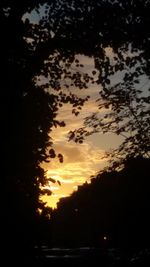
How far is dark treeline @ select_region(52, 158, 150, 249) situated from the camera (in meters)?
20.8

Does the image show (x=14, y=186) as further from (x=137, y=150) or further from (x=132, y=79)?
(x=132, y=79)

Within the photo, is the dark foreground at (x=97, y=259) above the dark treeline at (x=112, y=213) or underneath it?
underneath

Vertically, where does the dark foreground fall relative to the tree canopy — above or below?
below

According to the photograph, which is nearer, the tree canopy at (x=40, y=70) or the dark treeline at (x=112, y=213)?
the tree canopy at (x=40, y=70)

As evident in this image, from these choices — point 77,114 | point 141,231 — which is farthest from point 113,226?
point 77,114

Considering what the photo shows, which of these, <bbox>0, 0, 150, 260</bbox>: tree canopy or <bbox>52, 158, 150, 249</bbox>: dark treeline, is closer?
<bbox>0, 0, 150, 260</bbox>: tree canopy

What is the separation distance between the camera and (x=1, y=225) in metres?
12.2

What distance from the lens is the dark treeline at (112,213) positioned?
68.1 feet

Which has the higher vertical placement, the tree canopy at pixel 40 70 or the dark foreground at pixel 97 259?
the tree canopy at pixel 40 70

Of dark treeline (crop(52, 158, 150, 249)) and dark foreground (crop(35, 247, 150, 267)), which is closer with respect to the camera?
dark foreground (crop(35, 247, 150, 267))

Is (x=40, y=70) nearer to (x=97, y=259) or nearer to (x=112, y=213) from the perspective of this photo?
(x=97, y=259)

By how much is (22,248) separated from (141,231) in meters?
30.2

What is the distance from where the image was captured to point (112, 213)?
225 ft

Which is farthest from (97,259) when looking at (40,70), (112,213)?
(112,213)
